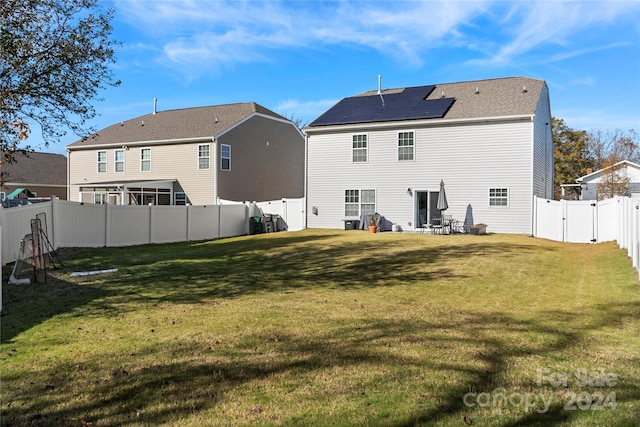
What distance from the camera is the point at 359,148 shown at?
23.7m

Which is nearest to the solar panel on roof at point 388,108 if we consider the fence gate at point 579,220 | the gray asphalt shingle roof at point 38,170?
the fence gate at point 579,220

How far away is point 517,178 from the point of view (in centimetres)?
2014

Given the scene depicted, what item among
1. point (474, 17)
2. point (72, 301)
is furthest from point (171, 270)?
point (474, 17)

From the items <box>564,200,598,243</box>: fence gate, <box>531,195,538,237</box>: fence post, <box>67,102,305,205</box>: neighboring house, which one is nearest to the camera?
<box>564,200,598,243</box>: fence gate

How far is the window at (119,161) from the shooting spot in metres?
30.2

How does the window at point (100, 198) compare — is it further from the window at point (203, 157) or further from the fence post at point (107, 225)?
the fence post at point (107, 225)

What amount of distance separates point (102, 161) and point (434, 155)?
2262 centimetres

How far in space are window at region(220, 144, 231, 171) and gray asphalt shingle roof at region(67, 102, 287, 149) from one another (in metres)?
1.00

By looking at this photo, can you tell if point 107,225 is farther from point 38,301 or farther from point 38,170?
point 38,170

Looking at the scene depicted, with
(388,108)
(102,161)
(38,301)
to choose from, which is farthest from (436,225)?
(102,161)

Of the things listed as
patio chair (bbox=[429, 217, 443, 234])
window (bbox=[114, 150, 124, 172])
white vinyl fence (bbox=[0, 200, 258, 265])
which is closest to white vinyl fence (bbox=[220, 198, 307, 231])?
white vinyl fence (bbox=[0, 200, 258, 265])

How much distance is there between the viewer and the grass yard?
11.3ft

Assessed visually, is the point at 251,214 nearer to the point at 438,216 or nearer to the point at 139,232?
the point at 139,232

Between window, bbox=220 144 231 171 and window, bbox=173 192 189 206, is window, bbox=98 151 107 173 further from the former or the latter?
window, bbox=220 144 231 171
